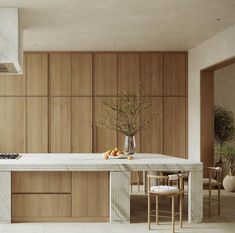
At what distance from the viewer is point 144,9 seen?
7.56 meters

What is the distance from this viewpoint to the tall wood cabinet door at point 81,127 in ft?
38.4

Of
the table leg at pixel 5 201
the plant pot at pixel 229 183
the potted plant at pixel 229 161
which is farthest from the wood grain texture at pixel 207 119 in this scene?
the table leg at pixel 5 201

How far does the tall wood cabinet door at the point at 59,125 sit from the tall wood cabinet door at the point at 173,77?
2.19 metres

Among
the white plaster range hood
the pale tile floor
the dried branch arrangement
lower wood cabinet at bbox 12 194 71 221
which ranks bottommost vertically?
the pale tile floor

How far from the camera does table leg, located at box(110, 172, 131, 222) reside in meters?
7.03

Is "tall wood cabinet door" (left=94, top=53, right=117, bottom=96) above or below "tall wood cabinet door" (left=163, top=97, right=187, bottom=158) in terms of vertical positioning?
above

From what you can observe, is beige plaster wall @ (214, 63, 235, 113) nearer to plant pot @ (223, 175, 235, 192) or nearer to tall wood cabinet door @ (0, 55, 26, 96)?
plant pot @ (223, 175, 235, 192)

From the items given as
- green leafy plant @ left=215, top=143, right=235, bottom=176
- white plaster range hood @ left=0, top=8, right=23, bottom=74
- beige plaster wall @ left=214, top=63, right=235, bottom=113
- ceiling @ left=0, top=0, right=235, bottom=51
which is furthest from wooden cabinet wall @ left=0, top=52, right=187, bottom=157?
white plaster range hood @ left=0, top=8, right=23, bottom=74

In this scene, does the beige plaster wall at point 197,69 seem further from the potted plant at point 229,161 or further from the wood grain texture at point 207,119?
the potted plant at point 229,161

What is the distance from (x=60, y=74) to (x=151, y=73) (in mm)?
1976

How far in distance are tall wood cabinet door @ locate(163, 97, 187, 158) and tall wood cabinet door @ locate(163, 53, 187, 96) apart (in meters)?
0.15

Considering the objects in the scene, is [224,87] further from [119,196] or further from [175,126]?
[119,196]

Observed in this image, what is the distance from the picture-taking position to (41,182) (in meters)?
7.14

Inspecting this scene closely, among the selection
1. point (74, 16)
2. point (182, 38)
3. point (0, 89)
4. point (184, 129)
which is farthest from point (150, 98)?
point (74, 16)
